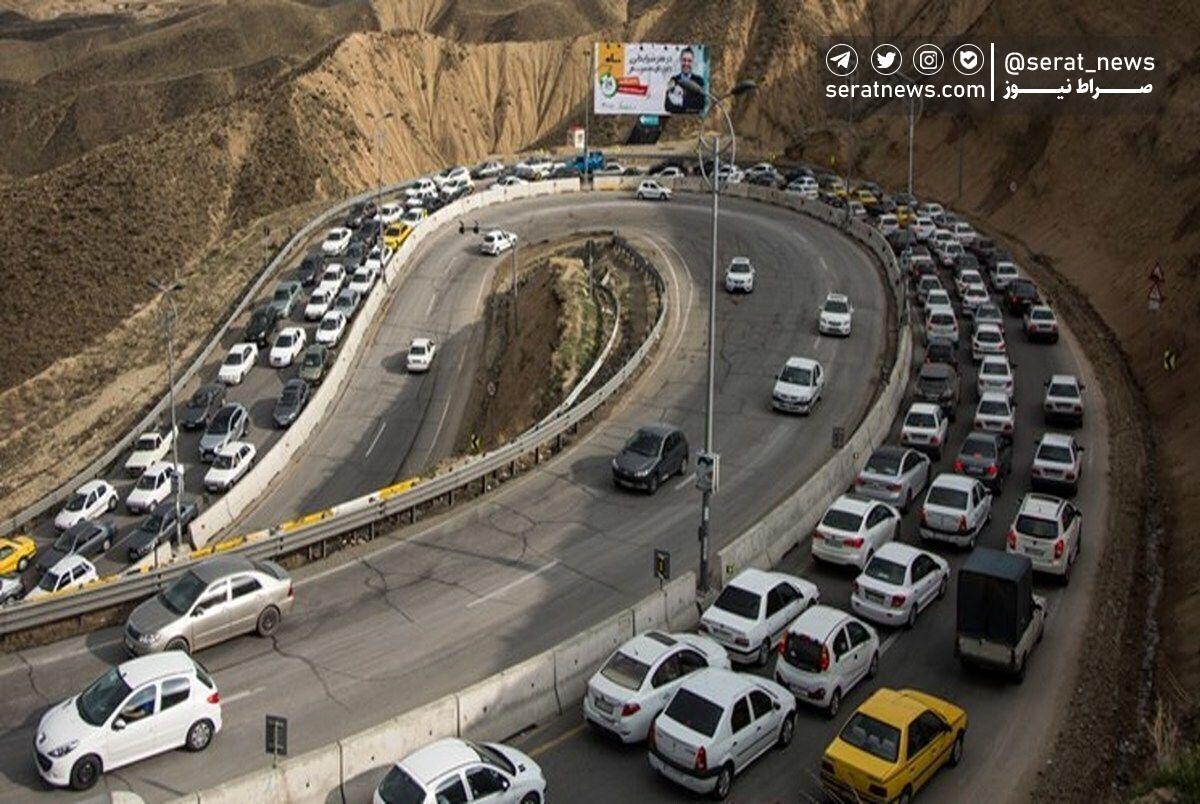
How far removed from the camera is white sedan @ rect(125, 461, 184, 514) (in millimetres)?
41688

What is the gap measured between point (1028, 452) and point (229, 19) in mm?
192488

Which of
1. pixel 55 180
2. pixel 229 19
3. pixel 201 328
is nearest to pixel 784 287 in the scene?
pixel 201 328

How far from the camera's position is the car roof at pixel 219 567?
20719 mm

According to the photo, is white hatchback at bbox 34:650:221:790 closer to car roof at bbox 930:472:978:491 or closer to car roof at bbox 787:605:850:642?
car roof at bbox 787:605:850:642

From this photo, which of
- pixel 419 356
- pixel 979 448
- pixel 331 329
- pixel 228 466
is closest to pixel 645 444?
pixel 979 448

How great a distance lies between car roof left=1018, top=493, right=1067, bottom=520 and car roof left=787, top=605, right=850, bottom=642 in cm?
709

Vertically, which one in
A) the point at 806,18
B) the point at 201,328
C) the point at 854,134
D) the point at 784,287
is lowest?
the point at 201,328

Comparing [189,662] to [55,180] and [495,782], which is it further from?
[55,180]

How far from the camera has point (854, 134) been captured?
89.6 m

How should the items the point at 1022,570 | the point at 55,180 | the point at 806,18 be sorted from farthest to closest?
1. the point at 806,18
2. the point at 55,180
3. the point at 1022,570

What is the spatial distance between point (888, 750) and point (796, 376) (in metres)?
A: 20.6

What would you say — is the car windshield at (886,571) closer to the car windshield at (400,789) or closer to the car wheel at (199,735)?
the car windshield at (400,789)

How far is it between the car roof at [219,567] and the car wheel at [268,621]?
85 cm

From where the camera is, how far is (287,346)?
5294 centimetres
